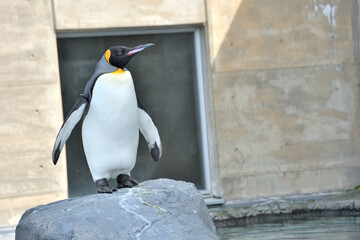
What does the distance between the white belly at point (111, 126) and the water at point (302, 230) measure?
6.05ft

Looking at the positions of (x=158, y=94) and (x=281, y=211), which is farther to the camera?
(x=158, y=94)

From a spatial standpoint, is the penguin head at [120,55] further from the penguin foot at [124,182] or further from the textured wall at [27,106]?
the textured wall at [27,106]

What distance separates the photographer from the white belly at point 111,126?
5836mm

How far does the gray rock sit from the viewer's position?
16.9 feet

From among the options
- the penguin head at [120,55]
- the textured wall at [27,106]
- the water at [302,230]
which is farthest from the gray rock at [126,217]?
the textured wall at [27,106]

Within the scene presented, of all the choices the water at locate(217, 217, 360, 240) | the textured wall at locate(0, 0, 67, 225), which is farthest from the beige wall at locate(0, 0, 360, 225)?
the water at locate(217, 217, 360, 240)

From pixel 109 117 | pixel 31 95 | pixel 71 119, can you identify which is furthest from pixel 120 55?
pixel 31 95

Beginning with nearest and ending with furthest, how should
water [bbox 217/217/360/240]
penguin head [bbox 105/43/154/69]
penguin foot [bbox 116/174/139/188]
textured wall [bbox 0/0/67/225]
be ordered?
1. penguin head [bbox 105/43/154/69]
2. penguin foot [bbox 116/174/139/188]
3. water [bbox 217/217/360/240]
4. textured wall [bbox 0/0/67/225]

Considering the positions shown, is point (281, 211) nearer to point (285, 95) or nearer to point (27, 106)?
point (285, 95)

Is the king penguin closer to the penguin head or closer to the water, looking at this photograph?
the penguin head

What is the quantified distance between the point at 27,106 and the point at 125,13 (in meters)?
Answer: 1.66

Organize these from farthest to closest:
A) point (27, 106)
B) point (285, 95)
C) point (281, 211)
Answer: point (285, 95), point (27, 106), point (281, 211)

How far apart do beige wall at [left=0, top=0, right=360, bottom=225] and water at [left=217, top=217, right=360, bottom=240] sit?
2.03m

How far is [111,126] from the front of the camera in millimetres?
5922
